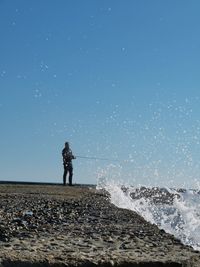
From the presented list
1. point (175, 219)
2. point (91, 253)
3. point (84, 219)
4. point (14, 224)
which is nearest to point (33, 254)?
point (91, 253)

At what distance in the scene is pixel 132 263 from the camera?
445 cm

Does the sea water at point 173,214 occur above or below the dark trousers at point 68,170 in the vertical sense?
below

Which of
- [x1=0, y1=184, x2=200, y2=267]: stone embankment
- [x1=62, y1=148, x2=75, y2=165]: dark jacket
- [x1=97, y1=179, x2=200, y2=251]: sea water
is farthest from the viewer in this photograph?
[x1=62, y1=148, x2=75, y2=165]: dark jacket

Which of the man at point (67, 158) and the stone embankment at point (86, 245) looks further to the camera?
the man at point (67, 158)

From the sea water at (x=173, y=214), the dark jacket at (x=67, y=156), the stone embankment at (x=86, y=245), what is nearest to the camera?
the stone embankment at (x=86, y=245)

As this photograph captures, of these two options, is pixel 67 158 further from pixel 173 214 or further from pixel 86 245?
pixel 86 245

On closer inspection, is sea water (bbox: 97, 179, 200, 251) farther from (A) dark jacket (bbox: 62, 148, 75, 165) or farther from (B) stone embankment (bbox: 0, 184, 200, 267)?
(B) stone embankment (bbox: 0, 184, 200, 267)

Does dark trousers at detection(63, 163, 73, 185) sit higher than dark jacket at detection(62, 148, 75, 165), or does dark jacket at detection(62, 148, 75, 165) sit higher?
dark jacket at detection(62, 148, 75, 165)

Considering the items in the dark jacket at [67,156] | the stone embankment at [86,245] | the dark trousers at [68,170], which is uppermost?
the dark jacket at [67,156]

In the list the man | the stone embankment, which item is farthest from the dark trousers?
the stone embankment

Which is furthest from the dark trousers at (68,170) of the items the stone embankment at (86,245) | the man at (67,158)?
the stone embankment at (86,245)

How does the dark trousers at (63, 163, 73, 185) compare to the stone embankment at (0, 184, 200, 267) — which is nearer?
the stone embankment at (0, 184, 200, 267)

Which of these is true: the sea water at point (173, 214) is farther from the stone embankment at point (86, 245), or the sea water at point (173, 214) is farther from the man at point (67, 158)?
the stone embankment at point (86, 245)

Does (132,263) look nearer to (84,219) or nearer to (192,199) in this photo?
(84,219)
